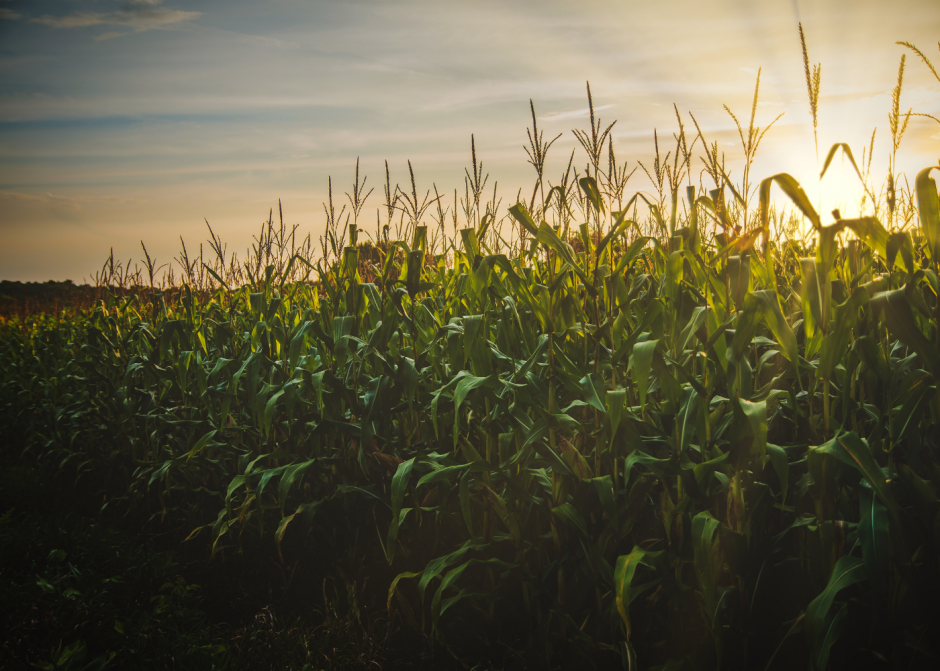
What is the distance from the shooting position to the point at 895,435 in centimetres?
135

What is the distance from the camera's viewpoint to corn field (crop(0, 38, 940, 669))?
1302 millimetres

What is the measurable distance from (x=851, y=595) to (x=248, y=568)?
2.43m

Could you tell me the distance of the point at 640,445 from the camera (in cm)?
153

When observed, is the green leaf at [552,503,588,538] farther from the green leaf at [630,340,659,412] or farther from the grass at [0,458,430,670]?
the grass at [0,458,430,670]

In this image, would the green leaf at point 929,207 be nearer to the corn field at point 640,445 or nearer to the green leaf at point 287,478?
the corn field at point 640,445

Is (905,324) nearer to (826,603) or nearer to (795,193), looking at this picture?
(795,193)

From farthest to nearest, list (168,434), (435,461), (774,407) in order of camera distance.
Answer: (168,434) < (435,461) < (774,407)

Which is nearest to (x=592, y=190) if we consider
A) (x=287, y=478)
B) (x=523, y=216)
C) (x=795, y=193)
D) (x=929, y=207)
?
(x=523, y=216)

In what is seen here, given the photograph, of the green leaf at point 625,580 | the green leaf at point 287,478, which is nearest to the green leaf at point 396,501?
the green leaf at point 287,478

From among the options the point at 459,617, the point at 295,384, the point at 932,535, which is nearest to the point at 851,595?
the point at 932,535

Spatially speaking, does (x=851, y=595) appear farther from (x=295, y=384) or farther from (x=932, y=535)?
(x=295, y=384)

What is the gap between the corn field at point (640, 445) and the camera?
4.27ft

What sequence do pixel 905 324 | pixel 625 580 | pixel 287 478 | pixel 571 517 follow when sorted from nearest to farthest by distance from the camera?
1. pixel 905 324
2. pixel 625 580
3. pixel 571 517
4. pixel 287 478

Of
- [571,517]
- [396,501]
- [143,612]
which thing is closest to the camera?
[571,517]
